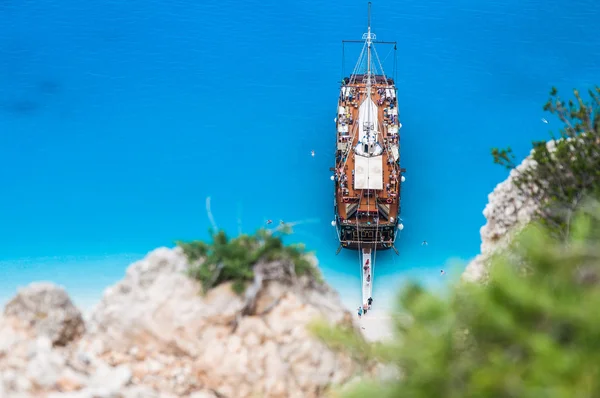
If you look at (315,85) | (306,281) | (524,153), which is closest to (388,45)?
(315,85)

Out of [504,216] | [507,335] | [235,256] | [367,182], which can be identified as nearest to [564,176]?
[504,216]

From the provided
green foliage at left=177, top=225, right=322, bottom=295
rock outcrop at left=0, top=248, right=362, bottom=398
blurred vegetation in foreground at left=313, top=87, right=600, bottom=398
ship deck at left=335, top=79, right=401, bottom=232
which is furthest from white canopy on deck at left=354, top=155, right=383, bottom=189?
blurred vegetation in foreground at left=313, top=87, right=600, bottom=398

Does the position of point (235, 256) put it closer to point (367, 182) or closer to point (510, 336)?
point (510, 336)

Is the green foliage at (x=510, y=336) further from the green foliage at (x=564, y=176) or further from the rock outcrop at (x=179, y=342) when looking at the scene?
the green foliage at (x=564, y=176)

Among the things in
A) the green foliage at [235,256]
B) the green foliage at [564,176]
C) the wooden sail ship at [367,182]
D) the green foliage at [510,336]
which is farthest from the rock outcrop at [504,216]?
the wooden sail ship at [367,182]

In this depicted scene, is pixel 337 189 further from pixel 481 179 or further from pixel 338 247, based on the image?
pixel 481 179

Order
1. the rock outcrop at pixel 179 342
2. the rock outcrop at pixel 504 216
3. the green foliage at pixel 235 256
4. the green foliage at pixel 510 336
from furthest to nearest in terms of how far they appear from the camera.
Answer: the rock outcrop at pixel 504 216, the green foliage at pixel 235 256, the rock outcrop at pixel 179 342, the green foliage at pixel 510 336

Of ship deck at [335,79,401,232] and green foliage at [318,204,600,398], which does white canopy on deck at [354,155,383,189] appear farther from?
green foliage at [318,204,600,398]

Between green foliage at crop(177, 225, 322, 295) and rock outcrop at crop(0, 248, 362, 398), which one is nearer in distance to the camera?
rock outcrop at crop(0, 248, 362, 398)
